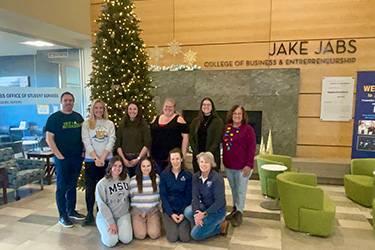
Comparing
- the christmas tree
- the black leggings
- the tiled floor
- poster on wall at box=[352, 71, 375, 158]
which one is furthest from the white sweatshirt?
poster on wall at box=[352, 71, 375, 158]

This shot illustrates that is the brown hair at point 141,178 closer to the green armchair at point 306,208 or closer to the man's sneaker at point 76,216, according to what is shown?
the man's sneaker at point 76,216

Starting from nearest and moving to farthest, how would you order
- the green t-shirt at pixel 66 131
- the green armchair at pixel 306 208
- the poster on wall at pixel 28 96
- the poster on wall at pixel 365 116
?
the green armchair at pixel 306 208, the green t-shirt at pixel 66 131, the poster on wall at pixel 28 96, the poster on wall at pixel 365 116

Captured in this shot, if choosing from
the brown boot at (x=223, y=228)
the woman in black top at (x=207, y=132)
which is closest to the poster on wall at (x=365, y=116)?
the woman in black top at (x=207, y=132)

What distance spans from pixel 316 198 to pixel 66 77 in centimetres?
571

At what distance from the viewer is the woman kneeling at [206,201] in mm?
3275

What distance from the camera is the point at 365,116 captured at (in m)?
5.47

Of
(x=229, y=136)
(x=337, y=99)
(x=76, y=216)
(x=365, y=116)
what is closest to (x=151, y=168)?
(x=229, y=136)

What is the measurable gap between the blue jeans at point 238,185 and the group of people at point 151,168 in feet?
0.04

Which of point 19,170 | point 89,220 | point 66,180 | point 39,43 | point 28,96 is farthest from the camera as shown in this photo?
point 39,43

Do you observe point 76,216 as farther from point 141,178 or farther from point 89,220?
point 141,178

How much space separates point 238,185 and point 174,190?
2.77 feet

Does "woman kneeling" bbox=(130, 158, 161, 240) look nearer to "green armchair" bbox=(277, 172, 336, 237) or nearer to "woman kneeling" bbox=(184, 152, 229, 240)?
"woman kneeling" bbox=(184, 152, 229, 240)

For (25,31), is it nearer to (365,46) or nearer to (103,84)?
(103,84)

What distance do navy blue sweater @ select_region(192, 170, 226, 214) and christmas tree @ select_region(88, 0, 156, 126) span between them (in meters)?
1.57
